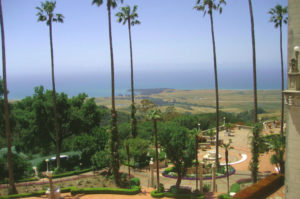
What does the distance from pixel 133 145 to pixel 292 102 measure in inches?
786

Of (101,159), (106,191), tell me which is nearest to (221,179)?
(106,191)

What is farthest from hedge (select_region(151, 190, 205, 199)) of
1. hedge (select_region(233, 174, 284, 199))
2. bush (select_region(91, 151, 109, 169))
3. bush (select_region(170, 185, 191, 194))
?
bush (select_region(91, 151, 109, 169))

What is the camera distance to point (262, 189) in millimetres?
13055

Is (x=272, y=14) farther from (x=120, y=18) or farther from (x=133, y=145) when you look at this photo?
(x=133, y=145)

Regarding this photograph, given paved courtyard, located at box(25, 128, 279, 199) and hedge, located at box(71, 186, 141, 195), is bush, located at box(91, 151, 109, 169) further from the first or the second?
paved courtyard, located at box(25, 128, 279, 199)

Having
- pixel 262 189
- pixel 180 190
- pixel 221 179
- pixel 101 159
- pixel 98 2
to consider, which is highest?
pixel 98 2

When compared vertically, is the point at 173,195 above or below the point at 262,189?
below

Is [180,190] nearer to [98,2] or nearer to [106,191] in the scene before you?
[106,191]

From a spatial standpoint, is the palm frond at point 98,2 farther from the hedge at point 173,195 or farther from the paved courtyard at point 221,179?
the hedge at point 173,195

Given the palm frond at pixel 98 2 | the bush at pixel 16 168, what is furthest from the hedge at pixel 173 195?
the palm frond at pixel 98 2

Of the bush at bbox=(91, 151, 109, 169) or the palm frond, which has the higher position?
the palm frond

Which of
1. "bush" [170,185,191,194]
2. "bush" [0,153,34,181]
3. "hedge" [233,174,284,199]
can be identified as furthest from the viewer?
"bush" [0,153,34,181]

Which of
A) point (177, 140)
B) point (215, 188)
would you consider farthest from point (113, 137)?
point (215, 188)

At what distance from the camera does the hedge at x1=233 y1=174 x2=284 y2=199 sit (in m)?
12.3
